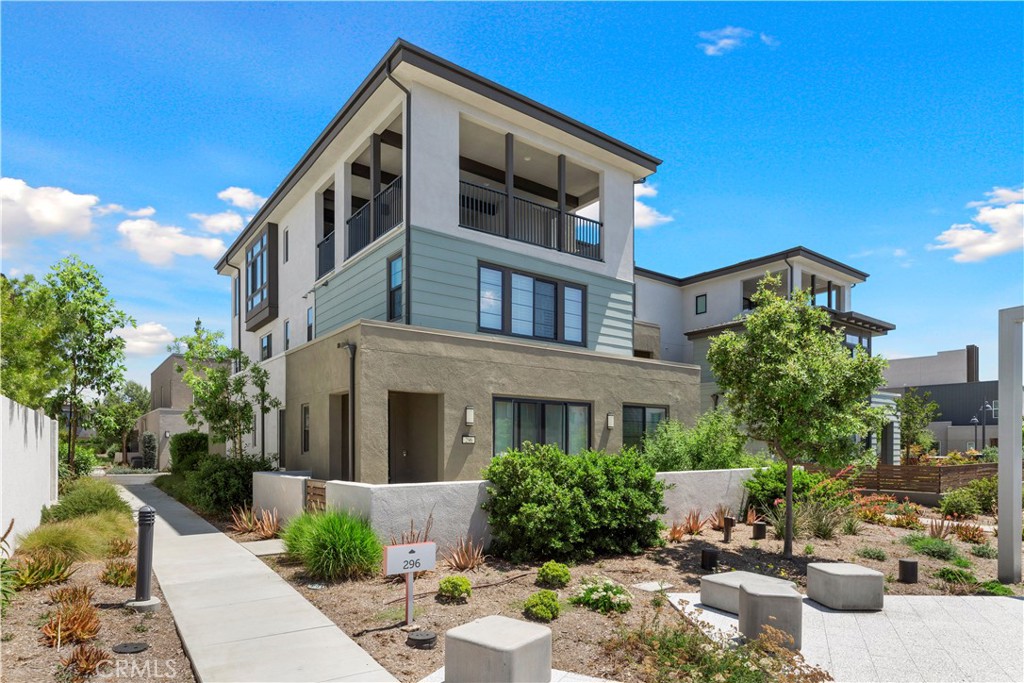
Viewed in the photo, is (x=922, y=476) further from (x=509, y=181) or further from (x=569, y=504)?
(x=509, y=181)

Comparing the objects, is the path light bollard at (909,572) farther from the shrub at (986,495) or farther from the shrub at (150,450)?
the shrub at (150,450)

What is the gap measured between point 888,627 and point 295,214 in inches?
791

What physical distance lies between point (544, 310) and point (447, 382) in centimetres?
440

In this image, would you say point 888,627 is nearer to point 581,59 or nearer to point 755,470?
point 755,470

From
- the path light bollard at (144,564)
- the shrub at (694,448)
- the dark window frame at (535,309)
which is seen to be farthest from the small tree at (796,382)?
the path light bollard at (144,564)

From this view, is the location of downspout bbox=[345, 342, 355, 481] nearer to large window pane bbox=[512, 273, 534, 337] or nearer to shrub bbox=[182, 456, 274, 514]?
large window pane bbox=[512, 273, 534, 337]

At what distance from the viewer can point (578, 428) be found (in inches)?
621

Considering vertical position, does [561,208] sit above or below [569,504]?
above

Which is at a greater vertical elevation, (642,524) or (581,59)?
(581,59)

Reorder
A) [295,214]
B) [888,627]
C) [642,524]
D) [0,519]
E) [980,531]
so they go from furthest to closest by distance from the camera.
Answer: [295,214] < [980,531] < [642,524] < [0,519] < [888,627]

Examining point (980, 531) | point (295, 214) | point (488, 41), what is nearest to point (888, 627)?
point (980, 531)

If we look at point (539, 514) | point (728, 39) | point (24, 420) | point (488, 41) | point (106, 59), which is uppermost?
point (488, 41)

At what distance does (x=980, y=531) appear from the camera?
1347cm

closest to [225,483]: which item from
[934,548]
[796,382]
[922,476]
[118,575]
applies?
[118,575]
